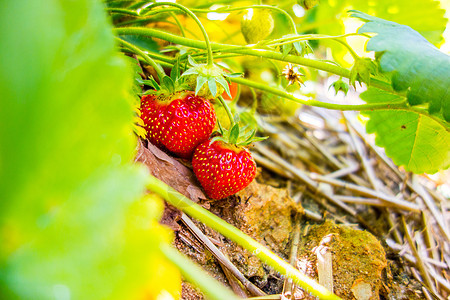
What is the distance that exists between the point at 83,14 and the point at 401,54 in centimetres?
48

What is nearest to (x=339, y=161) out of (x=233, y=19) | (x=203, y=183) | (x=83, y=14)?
(x=233, y=19)

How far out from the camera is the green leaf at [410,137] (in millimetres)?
904

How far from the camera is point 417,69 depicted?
1.98 ft

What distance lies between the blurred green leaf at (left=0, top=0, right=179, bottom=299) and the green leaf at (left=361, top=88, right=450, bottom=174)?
30.0 inches

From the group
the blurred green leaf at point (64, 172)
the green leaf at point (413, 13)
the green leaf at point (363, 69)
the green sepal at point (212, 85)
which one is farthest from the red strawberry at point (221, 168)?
the green leaf at point (413, 13)

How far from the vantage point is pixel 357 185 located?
1254 millimetres

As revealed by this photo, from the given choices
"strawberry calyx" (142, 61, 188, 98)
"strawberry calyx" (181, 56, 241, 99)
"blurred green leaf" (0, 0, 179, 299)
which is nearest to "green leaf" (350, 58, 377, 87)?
"strawberry calyx" (181, 56, 241, 99)

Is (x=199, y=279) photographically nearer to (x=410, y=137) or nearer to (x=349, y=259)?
(x=349, y=259)

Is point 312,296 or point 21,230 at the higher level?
point 21,230

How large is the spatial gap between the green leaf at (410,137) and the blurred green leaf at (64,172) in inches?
30.0

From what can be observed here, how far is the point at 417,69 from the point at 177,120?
459mm

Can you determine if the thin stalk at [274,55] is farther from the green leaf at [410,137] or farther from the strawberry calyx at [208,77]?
the green leaf at [410,137]

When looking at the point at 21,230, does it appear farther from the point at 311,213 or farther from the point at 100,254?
the point at 311,213

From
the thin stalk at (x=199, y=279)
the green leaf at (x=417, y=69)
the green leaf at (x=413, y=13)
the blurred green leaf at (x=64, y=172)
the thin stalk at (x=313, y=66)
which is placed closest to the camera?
the blurred green leaf at (x=64, y=172)
